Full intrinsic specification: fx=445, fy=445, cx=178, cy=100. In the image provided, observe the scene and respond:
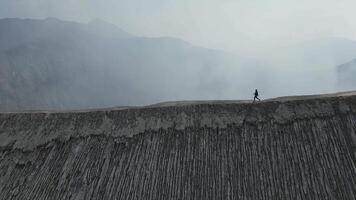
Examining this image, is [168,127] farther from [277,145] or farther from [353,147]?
[353,147]

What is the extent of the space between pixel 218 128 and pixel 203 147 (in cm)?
115

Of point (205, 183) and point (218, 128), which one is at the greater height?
point (218, 128)

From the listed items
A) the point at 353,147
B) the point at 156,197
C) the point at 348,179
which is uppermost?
the point at 353,147

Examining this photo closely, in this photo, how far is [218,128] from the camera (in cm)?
1917

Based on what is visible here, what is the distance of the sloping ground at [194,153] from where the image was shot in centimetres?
1677

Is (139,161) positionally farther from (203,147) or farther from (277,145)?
(277,145)

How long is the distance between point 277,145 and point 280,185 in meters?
→ 1.87

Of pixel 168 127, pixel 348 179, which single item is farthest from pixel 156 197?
pixel 348 179

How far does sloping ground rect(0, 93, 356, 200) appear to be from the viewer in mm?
16766

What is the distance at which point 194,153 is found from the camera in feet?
60.7

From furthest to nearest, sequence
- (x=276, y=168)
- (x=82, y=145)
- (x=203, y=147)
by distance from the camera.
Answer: (x=82, y=145) < (x=203, y=147) < (x=276, y=168)

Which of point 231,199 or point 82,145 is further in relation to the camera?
point 82,145

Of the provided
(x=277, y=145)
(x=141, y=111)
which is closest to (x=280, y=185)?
(x=277, y=145)

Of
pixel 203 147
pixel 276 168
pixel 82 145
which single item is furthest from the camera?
pixel 82 145
